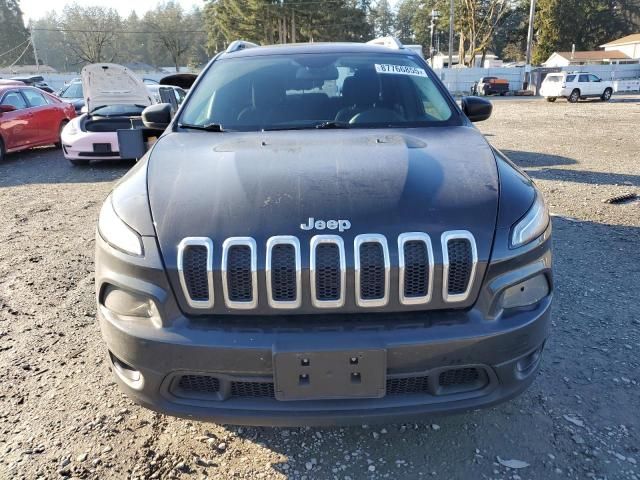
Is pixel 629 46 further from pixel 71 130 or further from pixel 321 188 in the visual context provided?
pixel 321 188

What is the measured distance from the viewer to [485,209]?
2.01 m

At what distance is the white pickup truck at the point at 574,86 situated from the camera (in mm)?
28047

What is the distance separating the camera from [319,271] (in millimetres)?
1835

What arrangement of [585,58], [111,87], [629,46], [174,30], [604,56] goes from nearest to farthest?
[111,87] < [585,58] < [604,56] < [629,46] < [174,30]

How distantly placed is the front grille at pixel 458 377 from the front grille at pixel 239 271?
793mm

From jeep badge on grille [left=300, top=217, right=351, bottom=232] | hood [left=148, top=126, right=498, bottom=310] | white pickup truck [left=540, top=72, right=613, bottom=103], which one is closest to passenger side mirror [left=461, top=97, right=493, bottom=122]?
hood [left=148, top=126, right=498, bottom=310]

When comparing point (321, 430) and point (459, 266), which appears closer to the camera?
point (459, 266)

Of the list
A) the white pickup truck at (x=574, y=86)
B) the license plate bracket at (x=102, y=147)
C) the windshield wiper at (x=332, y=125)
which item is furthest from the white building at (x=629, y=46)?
the windshield wiper at (x=332, y=125)

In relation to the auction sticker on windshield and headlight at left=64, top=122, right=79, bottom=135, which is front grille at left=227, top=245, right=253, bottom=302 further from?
headlight at left=64, top=122, right=79, bottom=135

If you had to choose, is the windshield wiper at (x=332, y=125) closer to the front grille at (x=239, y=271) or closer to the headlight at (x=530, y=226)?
the headlight at (x=530, y=226)

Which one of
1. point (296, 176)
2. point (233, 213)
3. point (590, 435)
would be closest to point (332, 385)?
point (233, 213)

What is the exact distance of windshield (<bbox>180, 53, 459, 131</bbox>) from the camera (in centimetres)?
309

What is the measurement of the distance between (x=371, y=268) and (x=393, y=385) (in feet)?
1.50

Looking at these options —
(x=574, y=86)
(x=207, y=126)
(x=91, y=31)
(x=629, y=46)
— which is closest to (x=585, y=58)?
(x=629, y=46)
